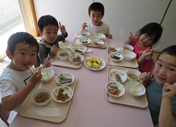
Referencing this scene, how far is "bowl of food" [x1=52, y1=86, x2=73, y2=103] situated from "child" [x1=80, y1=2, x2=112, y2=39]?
1389 mm

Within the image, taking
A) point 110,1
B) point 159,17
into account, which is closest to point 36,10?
point 110,1

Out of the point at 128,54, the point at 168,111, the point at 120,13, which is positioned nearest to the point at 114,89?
the point at 168,111

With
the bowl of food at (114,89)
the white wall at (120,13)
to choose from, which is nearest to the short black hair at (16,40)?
the bowl of food at (114,89)

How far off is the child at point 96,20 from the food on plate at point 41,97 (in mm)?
1473

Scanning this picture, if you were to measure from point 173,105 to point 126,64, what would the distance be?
2.11 ft

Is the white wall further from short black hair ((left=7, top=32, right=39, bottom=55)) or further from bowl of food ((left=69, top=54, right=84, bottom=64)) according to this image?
short black hair ((left=7, top=32, right=39, bottom=55))

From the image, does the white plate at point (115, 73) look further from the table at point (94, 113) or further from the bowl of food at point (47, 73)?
the bowl of food at point (47, 73)

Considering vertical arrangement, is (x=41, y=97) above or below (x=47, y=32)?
below

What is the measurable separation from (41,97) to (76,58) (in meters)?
0.65

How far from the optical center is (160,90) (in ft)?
3.41

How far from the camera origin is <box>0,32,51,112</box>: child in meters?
0.82

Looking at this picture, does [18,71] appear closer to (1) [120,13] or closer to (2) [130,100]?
(2) [130,100]

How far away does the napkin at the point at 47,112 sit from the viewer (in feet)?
2.57

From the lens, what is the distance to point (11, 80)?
2.97 ft
